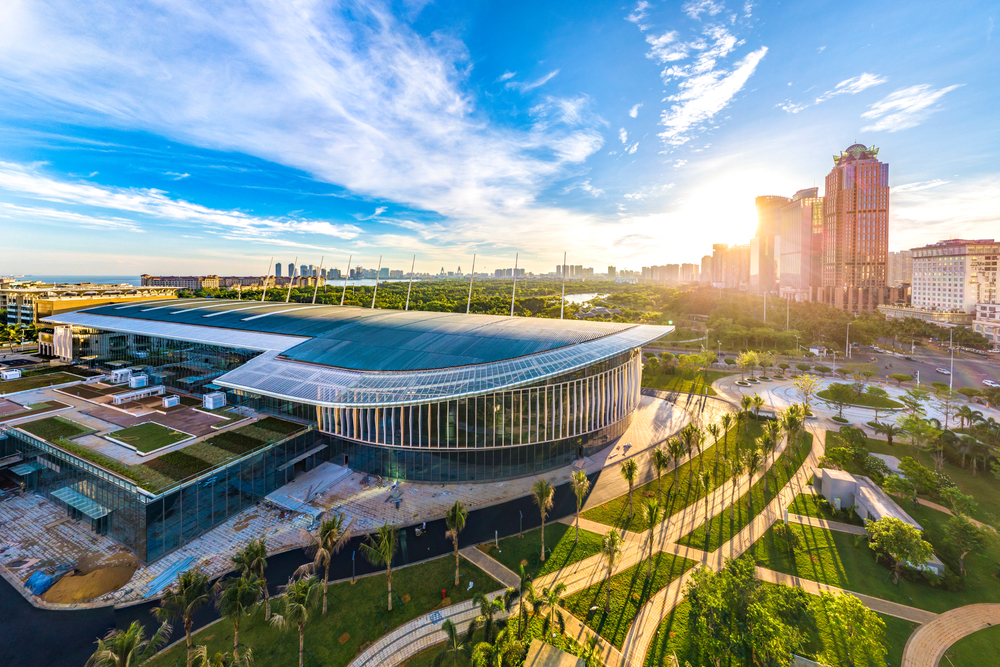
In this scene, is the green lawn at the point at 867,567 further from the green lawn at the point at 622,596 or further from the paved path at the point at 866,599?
the green lawn at the point at 622,596

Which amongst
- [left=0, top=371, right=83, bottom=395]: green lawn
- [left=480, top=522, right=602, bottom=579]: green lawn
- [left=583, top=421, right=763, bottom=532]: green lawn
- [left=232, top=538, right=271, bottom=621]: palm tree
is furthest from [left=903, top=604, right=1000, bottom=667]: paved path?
[left=0, top=371, right=83, bottom=395]: green lawn

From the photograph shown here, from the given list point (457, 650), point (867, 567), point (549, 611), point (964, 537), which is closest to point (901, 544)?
point (867, 567)

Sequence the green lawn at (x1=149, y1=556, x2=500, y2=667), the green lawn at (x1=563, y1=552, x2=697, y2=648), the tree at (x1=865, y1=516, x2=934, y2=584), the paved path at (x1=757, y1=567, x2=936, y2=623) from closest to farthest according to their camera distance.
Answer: the green lawn at (x1=149, y1=556, x2=500, y2=667) < the green lawn at (x1=563, y1=552, x2=697, y2=648) < the paved path at (x1=757, y1=567, x2=936, y2=623) < the tree at (x1=865, y1=516, x2=934, y2=584)

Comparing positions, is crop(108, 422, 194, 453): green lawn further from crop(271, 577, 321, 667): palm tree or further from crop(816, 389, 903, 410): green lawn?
crop(816, 389, 903, 410): green lawn

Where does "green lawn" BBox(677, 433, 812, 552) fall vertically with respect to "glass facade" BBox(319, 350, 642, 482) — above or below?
below

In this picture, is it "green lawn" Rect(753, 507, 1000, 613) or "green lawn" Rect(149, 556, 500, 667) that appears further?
"green lawn" Rect(753, 507, 1000, 613)

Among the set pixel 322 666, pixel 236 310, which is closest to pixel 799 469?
pixel 322 666

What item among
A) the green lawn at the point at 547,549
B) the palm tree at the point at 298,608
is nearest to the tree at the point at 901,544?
the green lawn at the point at 547,549

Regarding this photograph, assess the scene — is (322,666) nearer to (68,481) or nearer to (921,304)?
(68,481)

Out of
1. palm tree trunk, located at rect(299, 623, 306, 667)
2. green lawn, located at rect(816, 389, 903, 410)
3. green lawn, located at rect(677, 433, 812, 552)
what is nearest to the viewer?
palm tree trunk, located at rect(299, 623, 306, 667)
